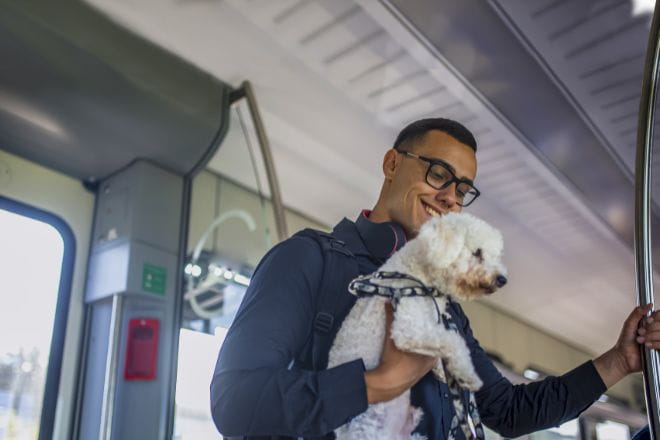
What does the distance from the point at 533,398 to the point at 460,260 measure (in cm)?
44

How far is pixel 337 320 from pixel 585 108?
2448 millimetres

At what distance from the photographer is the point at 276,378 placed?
1.07 m

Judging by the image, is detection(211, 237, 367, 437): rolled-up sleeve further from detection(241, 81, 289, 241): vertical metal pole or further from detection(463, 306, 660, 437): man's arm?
detection(241, 81, 289, 241): vertical metal pole

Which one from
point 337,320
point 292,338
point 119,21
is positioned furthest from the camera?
point 119,21

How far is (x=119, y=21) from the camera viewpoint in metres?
2.79

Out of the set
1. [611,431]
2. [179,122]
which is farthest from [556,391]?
[611,431]

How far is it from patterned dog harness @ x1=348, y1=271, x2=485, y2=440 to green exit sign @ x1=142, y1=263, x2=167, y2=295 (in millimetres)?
1751

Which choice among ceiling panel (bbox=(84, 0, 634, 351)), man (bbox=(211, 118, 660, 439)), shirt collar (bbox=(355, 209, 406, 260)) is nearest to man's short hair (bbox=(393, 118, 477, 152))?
man (bbox=(211, 118, 660, 439))

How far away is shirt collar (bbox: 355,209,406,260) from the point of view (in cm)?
147

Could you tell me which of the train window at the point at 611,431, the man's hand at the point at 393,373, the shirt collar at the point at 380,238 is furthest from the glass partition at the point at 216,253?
the train window at the point at 611,431

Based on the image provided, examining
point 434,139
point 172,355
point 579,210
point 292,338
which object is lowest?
point 292,338

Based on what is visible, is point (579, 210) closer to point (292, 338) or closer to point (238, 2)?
point (238, 2)

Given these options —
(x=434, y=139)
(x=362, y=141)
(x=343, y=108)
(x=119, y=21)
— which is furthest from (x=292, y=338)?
(x=362, y=141)

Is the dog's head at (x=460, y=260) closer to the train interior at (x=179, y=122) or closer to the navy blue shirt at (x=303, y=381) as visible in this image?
the navy blue shirt at (x=303, y=381)
